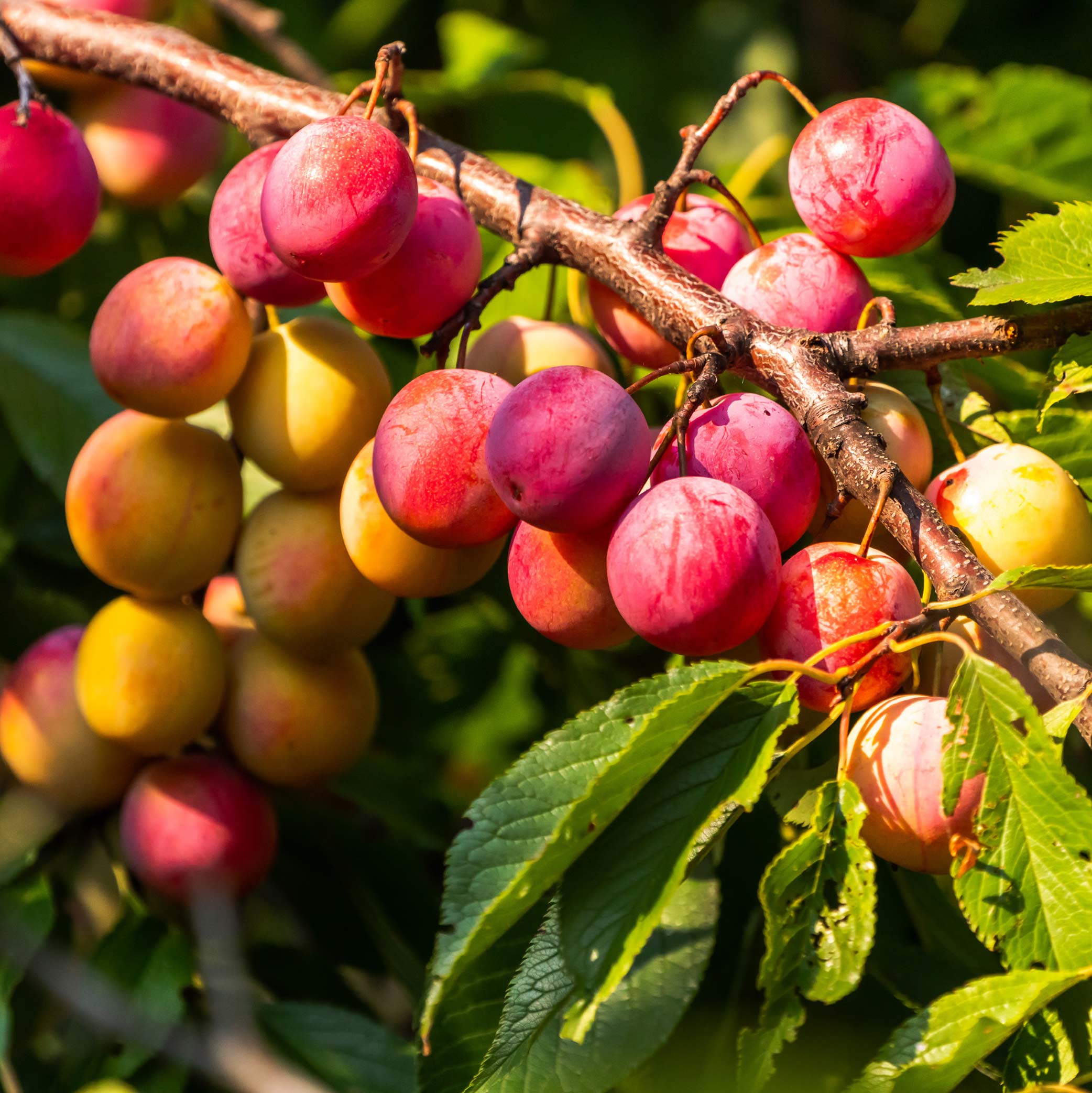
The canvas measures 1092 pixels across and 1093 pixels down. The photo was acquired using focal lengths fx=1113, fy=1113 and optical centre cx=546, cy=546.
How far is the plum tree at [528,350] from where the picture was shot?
70 centimetres

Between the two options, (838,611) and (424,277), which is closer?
(838,611)

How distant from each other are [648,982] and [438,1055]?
0.14 m

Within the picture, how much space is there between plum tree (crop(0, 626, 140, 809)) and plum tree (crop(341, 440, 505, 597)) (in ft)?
1.08

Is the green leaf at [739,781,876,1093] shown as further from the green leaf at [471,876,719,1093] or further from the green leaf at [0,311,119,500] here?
the green leaf at [0,311,119,500]

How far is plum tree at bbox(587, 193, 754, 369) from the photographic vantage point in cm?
69

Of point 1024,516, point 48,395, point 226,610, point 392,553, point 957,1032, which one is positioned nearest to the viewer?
point 957,1032

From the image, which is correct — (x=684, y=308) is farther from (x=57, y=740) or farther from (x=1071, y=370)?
(x=57, y=740)

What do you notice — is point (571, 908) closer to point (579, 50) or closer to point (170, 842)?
point (170, 842)

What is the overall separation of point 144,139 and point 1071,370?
0.85 meters

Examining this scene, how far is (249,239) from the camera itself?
0.66 meters

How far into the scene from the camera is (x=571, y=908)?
465 millimetres

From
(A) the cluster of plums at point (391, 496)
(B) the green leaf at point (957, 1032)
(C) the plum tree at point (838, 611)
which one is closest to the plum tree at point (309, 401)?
(A) the cluster of plums at point (391, 496)

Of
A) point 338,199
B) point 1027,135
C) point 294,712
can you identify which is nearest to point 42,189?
point 338,199

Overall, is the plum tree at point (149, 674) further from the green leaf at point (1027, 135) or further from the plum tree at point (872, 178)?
the green leaf at point (1027, 135)
